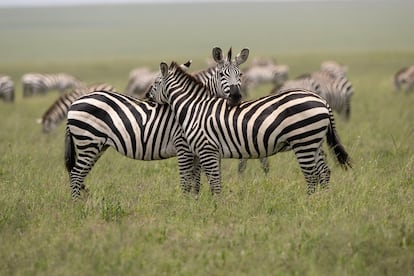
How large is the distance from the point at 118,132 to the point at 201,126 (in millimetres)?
966

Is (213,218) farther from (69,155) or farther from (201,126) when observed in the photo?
(69,155)

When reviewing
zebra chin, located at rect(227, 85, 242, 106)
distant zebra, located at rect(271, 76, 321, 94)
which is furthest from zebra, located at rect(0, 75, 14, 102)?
zebra chin, located at rect(227, 85, 242, 106)

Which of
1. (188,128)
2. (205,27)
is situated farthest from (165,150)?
(205,27)

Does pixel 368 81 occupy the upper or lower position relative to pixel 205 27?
lower

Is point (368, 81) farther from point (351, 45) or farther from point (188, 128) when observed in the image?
point (351, 45)

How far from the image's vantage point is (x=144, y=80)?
23.1m

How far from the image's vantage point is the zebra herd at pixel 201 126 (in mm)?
7129

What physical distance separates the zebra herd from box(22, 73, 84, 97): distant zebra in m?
19.8

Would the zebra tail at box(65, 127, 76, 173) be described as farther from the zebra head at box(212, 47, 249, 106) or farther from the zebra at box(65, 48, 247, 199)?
the zebra head at box(212, 47, 249, 106)

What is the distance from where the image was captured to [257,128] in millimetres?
7176

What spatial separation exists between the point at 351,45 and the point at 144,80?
2027 inches

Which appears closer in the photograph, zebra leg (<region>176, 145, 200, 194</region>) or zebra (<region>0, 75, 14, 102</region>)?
zebra leg (<region>176, 145, 200, 194</region>)

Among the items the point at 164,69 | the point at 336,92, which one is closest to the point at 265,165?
the point at 164,69

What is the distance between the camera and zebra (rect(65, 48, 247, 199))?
301 inches
